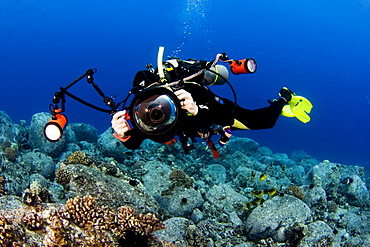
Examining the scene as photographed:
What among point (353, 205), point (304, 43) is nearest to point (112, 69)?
point (304, 43)

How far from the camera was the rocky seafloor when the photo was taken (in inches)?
133

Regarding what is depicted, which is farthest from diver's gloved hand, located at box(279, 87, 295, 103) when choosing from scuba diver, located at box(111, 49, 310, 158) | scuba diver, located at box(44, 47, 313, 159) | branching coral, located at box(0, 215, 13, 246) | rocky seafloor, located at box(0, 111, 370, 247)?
branching coral, located at box(0, 215, 13, 246)

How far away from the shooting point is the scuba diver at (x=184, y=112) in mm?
3252

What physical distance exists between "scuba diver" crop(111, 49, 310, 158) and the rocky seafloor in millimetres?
1335

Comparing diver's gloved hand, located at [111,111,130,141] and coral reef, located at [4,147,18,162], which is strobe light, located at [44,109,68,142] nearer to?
diver's gloved hand, located at [111,111,130,141]

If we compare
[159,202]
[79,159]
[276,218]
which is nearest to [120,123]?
[79,159]

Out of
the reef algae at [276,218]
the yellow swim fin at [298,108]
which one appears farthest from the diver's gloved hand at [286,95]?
the reef algae at [276,218]

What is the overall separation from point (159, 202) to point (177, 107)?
17.8 ft

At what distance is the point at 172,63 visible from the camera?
179 inches

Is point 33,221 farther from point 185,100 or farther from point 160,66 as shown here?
point 160,66

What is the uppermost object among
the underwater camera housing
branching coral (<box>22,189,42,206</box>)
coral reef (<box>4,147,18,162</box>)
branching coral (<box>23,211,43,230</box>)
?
coral reef (<box>4,147,18,162</box>)

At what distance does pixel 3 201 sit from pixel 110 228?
70.0 inches

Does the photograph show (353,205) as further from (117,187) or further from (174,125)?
(174,125)

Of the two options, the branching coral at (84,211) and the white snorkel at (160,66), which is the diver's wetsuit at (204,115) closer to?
the white snorkel at (160,66)
